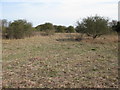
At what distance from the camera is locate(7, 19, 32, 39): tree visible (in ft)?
71.0

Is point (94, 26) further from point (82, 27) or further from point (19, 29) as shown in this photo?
point (19, 29)

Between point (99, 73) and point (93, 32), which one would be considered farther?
point (93, 32)

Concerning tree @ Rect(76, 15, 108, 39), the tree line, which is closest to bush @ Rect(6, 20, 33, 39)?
the tree line

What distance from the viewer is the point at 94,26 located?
18.4 m

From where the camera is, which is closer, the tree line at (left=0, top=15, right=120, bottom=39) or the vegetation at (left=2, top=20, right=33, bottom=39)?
the tree line at (left=0, top=15, right=120, bottom=39)

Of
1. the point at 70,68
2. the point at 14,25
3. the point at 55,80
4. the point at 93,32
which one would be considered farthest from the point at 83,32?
the point at 55,80

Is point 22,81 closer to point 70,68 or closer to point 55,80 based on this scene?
point 55,80

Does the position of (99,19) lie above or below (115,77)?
above

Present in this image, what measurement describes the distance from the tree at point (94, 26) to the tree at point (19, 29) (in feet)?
25.3

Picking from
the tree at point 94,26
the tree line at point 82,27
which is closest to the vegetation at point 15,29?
the tree line at point 82,27

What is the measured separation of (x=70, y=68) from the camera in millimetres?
5766

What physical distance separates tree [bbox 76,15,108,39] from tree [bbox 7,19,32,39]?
770 centimetres

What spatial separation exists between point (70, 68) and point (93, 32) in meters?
13.3

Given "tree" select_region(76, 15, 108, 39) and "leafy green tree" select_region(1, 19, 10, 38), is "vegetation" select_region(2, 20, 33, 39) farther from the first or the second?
"tree" select_region(76, 15, 108, 39)
